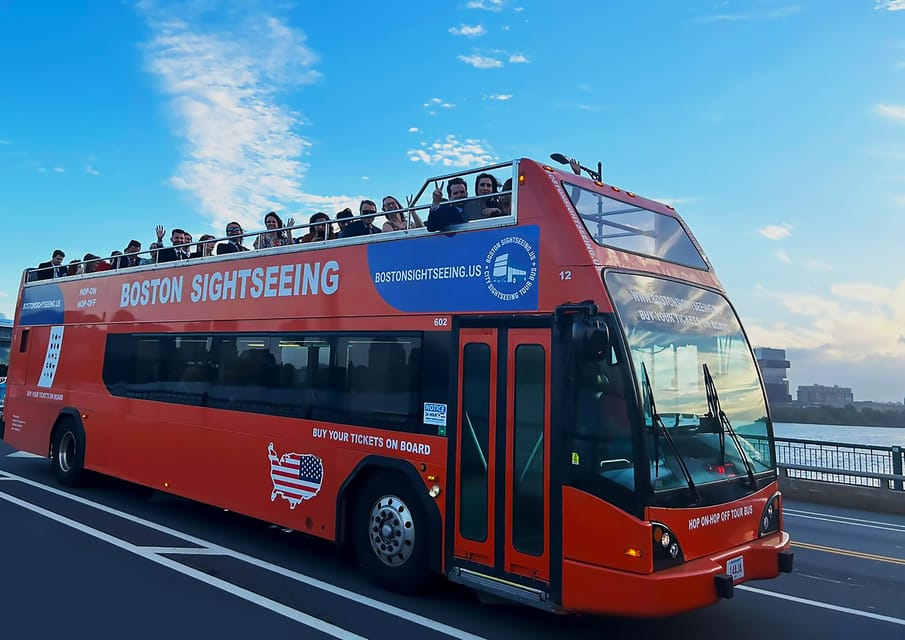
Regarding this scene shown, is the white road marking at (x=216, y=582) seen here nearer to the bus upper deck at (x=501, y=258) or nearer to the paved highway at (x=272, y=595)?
the paved highway at (x=272, y=595)

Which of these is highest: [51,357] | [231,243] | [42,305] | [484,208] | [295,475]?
[231,243]

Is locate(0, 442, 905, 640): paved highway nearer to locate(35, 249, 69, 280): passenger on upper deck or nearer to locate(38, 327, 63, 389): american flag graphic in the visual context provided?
locate(38, 327, 63, 389): american flag graphic

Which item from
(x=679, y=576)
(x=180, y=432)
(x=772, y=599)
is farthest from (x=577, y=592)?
(x=180, y=432)

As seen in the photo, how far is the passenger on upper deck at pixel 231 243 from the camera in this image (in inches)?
357

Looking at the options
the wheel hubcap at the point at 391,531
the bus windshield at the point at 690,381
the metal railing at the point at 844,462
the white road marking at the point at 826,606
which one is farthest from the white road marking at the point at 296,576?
the metal railing at the point at 844,462

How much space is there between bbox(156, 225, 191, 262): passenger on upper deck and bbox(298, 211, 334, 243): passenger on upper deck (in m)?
2.46

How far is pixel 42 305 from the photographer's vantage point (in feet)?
42.4

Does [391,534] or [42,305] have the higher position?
[42,305]

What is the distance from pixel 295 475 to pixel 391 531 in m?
1.56

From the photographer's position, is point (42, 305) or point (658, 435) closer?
point (658, 435)

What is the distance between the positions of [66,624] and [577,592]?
3.88 meters

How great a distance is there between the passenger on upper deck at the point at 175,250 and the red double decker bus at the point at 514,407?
155cm

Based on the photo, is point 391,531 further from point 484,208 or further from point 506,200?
point 506,200

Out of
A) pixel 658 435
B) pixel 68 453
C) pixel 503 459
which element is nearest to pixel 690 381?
pixel 658 435
